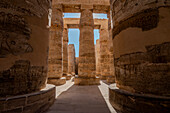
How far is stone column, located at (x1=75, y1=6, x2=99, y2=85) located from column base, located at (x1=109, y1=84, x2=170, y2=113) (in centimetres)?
493

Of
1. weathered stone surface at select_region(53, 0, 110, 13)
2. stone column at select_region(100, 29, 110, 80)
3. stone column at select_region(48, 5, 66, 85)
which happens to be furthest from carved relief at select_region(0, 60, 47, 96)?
stone column at select_region(100, 29, 110, 80)

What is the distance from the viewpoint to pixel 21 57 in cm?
221

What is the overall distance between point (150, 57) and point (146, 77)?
0.49 m

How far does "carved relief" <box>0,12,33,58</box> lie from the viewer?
201 cm

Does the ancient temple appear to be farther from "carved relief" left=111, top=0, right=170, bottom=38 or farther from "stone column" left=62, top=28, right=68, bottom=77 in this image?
"stone column" left=62, top=28, right=68, bottom=77

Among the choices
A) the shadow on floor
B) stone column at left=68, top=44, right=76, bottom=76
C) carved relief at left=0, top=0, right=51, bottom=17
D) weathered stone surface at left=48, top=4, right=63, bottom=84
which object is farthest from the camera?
stone column at left=68, top=44, right=76, bottom=76

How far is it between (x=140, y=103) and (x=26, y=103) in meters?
2.63

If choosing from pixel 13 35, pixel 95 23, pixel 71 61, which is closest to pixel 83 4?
pixel 95 23

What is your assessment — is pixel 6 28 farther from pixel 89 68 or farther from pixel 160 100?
pixel 89 68

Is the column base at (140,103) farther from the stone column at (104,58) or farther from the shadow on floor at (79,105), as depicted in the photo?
the stone column at (104,58)

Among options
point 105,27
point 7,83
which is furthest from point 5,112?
point 105,27

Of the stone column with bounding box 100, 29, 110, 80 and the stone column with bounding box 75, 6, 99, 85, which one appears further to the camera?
the stone column with bounding box 100, 29, 110, 80

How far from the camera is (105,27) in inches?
448

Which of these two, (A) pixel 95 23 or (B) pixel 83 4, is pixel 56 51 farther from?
(A) pixel 95 23
